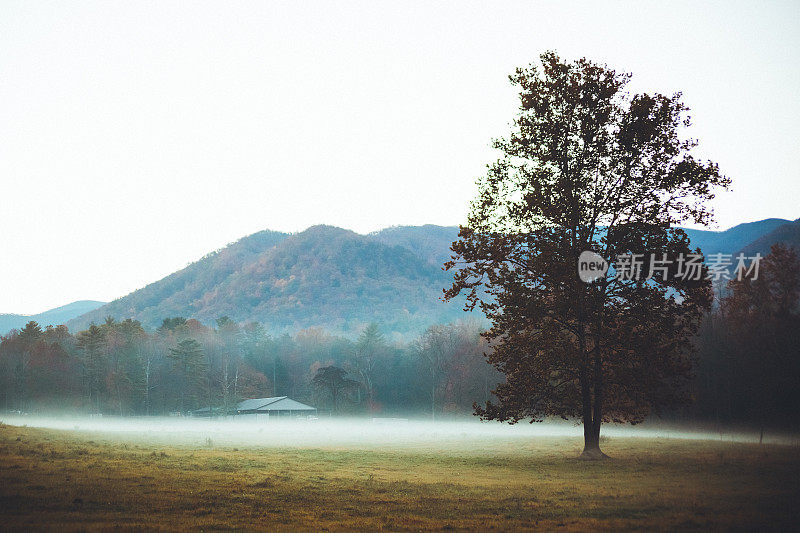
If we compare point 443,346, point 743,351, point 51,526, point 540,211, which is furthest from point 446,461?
point 443,346

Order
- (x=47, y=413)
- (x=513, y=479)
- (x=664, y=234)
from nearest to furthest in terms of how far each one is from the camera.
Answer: (x=513, y=479) → (x=664, y=234) → (x=47, y=413)

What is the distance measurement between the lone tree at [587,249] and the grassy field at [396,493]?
3162 millimetres

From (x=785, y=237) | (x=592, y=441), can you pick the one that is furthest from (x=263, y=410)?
(x=592, y=441)

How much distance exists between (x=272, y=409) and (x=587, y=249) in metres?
95.1

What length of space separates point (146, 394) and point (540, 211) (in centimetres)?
11065

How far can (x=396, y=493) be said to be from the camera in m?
18.0

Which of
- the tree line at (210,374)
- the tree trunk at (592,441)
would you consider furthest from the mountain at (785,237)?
the tree trunk at (592,441)

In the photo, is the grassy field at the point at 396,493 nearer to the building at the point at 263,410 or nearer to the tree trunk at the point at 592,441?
the tree trunk at the point at 592,441

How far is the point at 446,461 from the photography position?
2883 centimetres

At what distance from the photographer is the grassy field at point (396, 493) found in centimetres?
1325

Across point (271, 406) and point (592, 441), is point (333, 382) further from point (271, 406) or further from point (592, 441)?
point (592, 441)

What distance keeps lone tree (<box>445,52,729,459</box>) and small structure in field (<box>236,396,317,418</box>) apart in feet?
300

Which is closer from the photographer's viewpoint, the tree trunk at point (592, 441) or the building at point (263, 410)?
the tree trunk at point (592, 441)

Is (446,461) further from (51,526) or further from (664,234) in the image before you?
(51,526)
